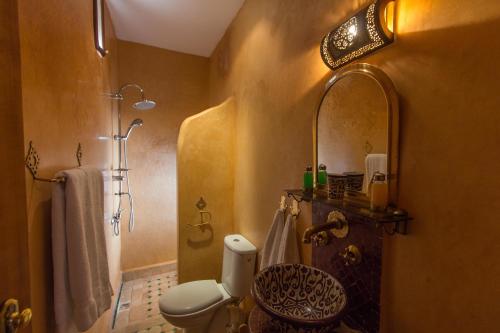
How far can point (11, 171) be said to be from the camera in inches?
22.6

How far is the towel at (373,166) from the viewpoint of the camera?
84 centimetres

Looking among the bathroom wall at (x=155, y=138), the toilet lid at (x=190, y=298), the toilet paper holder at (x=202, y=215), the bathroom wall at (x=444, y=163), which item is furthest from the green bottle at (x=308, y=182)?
the bathroom wall at (x=155, y=138)

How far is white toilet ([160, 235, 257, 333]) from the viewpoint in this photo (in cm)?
165

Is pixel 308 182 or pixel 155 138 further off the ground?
pixel 155 138

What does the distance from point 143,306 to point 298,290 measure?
2.09m

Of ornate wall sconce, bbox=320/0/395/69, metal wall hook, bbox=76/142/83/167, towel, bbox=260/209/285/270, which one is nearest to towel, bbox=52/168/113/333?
metal wall hook, bbox=76/142/83/167

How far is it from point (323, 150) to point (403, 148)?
15.7 inches

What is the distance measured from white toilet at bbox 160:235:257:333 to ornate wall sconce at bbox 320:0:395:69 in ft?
4.91

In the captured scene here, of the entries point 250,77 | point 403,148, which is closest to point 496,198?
point 403,148

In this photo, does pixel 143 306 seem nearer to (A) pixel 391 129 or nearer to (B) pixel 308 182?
(B) pixel 308 182

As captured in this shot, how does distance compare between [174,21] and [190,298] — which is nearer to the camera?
[190,298]

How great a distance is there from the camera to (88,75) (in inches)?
59.1

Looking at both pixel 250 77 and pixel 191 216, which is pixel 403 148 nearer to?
pixel 250 77

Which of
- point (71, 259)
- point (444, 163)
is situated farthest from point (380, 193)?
point (71, 259)
